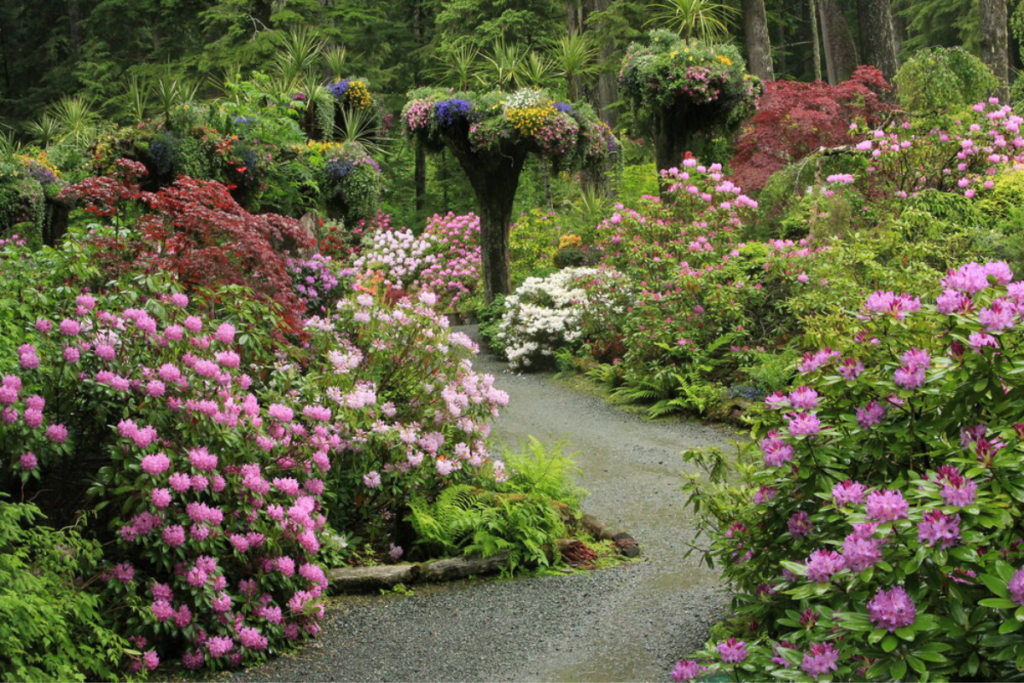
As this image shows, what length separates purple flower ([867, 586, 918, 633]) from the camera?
7.23ft

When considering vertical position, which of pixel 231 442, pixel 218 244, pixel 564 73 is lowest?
pixel 231 442

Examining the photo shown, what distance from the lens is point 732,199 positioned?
1090 centimetres

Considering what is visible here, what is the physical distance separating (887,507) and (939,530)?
123 mm

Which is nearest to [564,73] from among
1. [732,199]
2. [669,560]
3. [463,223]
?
[463,223]

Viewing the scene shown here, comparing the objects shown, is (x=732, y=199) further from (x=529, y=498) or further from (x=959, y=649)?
(x=959, y=649)

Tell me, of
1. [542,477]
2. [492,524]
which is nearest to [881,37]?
[542,477]

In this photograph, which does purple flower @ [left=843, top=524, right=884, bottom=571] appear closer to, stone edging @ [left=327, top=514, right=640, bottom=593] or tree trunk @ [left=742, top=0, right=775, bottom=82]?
stone edging @ [left=327, top=514, right=640, bottom=593]

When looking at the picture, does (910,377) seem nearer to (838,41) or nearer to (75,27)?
(838,41)

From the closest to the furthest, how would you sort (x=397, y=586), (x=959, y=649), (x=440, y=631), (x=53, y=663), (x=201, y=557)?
(x=959, y=649)
(x=53, y=663)
(x=201, y=557)
(x=440, y=631)
(x=397, y=586)

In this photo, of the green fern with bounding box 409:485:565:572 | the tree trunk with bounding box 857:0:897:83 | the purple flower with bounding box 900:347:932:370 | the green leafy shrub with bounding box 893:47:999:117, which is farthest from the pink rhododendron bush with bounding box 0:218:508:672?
the tree trunk with bounding box 857:0:897:83

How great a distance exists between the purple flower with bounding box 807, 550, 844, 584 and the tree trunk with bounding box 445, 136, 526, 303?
33.2 ft

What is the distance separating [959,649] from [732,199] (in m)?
9.05

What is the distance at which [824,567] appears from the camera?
8.02 ft

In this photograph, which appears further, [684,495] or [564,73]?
[564,73]
